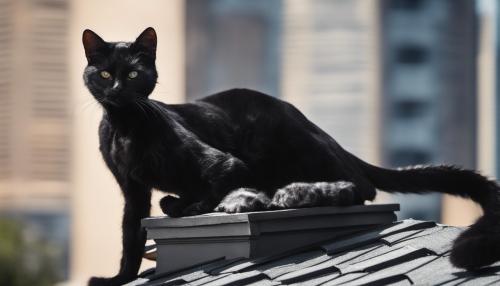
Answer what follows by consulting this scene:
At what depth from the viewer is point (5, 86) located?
1055 inches

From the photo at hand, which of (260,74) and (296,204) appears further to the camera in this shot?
(260,74)

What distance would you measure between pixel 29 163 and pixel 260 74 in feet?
19.7

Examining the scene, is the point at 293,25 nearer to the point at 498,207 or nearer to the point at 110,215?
the point at 110,215

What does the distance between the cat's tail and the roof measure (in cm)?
4

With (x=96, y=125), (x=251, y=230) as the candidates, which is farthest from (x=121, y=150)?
(x=96, y=125)

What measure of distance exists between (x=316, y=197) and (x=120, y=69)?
0.79m

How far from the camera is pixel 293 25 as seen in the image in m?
27.7

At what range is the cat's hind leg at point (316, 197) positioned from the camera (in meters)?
3.40

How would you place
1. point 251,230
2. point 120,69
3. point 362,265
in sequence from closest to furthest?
point 362,265
point 251,230
point 120,69

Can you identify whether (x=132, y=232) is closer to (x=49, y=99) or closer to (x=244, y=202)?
(x=244, y=202)

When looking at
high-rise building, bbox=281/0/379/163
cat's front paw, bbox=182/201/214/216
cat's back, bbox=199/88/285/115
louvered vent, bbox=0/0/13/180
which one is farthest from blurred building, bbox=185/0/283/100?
cat's front paw, bbox=182/201/214/216

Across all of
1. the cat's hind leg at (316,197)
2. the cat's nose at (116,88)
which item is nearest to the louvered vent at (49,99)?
the cat's nose at (116,88)

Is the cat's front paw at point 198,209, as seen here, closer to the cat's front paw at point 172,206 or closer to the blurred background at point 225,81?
the cat's front paw at point 172,206

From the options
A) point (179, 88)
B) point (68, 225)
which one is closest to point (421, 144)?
point (179, 88)
